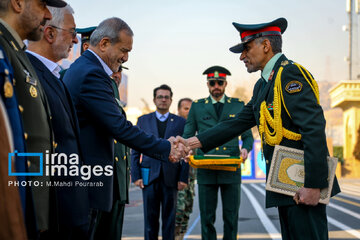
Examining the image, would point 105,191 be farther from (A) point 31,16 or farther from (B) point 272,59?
(B) point 272,59

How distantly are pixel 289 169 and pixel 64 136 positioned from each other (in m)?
1.68

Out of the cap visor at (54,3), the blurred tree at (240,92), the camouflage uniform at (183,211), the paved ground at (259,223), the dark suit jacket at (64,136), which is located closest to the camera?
the cap visor at (54,3)

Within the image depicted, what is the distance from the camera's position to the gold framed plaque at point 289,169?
3115 millimetres

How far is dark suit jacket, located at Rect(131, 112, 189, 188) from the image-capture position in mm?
6039

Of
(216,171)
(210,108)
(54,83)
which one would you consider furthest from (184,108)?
(54,83)

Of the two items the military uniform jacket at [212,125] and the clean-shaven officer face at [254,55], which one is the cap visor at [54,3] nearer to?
the clean-shaven officer face at [254,55]

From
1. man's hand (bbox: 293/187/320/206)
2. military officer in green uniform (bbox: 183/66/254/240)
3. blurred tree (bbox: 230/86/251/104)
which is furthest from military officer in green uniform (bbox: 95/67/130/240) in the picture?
blurred tree (bbox: 230/86/251/104)

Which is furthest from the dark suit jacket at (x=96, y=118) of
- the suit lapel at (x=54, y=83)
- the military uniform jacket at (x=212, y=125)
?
the military uniform jacket at (x=212, y=125)

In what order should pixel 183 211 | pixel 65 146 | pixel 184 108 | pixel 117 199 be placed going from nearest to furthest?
pixel 65 146, pixel 117 199, pixel 183 211, pixel 184 108

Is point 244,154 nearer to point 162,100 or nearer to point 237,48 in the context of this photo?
point 162,100

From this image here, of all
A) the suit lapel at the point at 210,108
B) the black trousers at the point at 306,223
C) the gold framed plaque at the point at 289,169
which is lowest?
the black trousers at the point at 306,223

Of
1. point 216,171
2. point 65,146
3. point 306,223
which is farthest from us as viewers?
point 216,171

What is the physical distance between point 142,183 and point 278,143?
3298 millimetres

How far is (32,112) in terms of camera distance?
197cm
